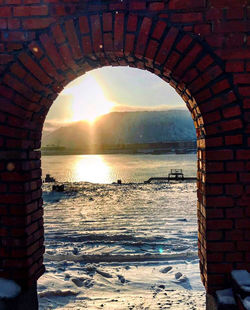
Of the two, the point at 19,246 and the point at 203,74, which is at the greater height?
the point at 203,74

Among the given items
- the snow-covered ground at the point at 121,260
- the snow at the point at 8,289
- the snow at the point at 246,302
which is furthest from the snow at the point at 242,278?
the snow at the point at 8,289

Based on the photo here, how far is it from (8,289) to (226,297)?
1795mm

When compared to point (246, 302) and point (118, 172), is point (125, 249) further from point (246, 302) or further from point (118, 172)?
point (118, 172)

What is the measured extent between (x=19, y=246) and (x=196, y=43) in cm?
226

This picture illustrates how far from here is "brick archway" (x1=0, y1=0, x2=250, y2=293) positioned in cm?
224

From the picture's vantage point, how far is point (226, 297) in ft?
7.29

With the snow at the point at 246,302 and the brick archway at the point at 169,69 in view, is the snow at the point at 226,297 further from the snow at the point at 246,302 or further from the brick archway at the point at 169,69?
the snow at the point at 246,302

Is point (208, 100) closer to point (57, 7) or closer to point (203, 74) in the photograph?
point (203, 74)

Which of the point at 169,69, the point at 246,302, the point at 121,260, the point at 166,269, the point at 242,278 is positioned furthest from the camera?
the point at 121,260

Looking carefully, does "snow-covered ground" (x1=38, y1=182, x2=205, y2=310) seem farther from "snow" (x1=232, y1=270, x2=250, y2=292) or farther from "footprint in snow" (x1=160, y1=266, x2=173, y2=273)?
"snow" (x1=232, y1=270, x2=250, y2=292)

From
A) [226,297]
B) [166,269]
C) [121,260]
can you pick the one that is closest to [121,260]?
[121,260]

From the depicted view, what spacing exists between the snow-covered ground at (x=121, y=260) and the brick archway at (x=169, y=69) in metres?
1.47

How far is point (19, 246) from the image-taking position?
2.46 meters

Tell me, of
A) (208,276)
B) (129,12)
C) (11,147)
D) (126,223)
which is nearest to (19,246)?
(11,147)
